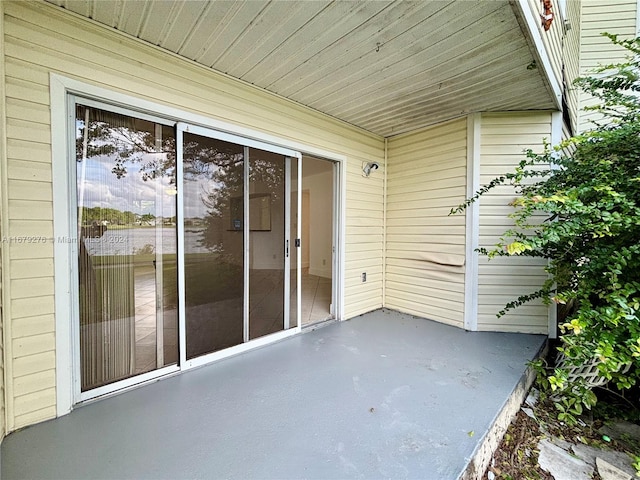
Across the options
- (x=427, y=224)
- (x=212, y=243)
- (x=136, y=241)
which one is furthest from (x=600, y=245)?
(x=136, y=241)

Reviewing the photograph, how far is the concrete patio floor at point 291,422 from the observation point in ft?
4.72

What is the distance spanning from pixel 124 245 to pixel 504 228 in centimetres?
397

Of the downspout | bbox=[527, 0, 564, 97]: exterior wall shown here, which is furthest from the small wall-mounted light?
bbox=[527, 0, 564, 97]: exterior wall

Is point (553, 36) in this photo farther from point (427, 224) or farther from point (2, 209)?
point (2, 209)

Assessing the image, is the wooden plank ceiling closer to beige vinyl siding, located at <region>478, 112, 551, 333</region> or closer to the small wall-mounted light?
beige vinyl siding, located at <region>478, 112, 551, 333</region>

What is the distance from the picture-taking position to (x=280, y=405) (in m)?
1.95

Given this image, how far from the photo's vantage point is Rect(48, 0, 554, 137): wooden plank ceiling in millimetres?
1768

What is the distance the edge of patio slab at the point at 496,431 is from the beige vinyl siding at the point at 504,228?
0.90 meters

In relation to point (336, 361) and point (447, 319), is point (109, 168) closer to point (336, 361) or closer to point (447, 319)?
point (336, 361)

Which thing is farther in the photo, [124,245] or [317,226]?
[317,226]

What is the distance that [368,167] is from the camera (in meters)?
4.00

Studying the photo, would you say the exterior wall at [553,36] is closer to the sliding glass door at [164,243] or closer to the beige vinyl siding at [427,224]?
the beige vinyl siding at [427,224]

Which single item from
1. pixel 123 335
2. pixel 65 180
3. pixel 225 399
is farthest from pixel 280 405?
pixel 65 180

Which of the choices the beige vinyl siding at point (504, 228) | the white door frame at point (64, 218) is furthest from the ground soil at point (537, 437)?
the white door frame at point (64, 218)
